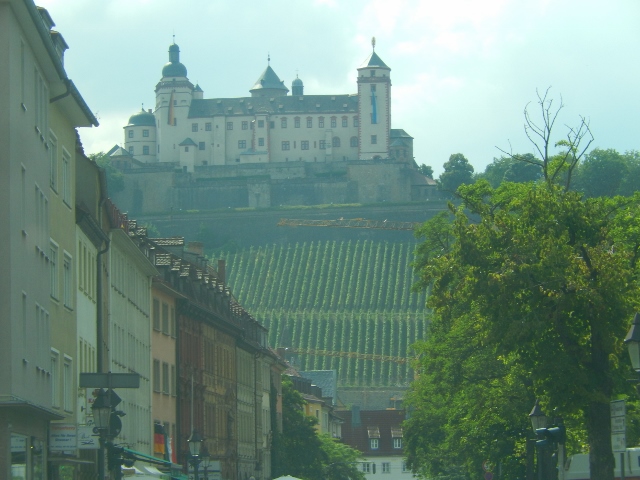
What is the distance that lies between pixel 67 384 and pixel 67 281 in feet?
5.28

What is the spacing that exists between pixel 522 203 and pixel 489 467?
1578cm

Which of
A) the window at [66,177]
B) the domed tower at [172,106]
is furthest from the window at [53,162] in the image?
the domed tower at [172,106]

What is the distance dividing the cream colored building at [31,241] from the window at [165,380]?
1680 cm

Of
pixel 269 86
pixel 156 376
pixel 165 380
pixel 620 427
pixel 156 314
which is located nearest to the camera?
pixel 620 427

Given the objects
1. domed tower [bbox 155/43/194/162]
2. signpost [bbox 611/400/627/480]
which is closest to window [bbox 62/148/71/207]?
signpost [bbox 611/400/627/480]

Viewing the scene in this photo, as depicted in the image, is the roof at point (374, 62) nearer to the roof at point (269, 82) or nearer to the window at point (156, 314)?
the roof at point (269, 82)

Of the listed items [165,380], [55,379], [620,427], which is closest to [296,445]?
[165,380]

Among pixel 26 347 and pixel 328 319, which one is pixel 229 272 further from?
pixel 26 347

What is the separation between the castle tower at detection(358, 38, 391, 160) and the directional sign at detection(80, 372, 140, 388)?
157122 millimetres

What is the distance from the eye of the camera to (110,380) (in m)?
20.4

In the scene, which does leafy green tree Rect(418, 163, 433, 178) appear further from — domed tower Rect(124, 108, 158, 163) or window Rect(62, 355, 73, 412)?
window Rect(62, 355, 73, 412)

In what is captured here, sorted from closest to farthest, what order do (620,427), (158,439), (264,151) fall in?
(620,427) < (158,439) < (264,151)

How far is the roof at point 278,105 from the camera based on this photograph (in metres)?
184

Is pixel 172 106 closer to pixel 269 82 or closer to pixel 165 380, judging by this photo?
pixel 269 82
